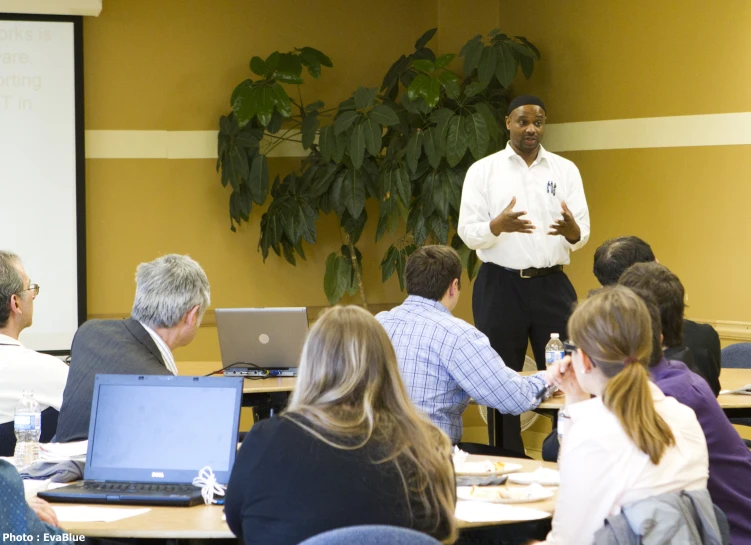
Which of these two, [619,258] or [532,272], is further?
[532,272]

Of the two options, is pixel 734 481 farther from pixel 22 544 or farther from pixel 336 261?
pixel 336 261

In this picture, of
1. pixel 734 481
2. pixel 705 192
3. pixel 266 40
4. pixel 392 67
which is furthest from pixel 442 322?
pixel 266 40

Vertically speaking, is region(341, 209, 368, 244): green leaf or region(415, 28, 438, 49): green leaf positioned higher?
region(415, 28, 438, 49): green leaf

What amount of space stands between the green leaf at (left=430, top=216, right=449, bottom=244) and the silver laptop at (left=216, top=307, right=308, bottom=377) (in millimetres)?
1755

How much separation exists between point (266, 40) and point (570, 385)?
4.51m

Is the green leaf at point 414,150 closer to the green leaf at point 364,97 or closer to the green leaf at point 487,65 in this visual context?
the green leaf at point 364,97

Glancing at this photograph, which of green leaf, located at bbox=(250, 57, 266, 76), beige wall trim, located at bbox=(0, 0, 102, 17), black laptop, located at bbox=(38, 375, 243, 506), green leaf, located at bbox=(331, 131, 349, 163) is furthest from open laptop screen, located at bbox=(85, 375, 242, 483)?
beige wall trim, located at bbox=(0, 0, 102, 17)

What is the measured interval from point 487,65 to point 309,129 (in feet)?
3.80

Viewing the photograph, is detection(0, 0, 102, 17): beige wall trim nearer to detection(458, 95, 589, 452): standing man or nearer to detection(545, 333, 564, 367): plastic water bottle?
detection(458, 95, 589, 452): standing man

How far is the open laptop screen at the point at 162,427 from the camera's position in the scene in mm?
2504

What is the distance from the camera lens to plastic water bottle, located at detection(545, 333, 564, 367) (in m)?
4.27

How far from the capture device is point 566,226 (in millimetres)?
4707

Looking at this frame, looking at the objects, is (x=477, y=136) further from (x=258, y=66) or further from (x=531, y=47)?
(x=258, y=66)

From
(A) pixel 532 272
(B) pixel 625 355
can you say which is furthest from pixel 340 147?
(B) pixel 625 355
